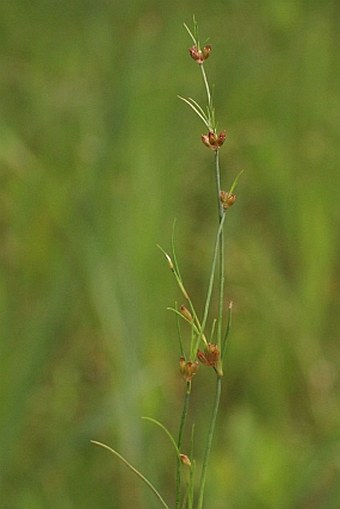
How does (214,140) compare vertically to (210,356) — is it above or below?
above

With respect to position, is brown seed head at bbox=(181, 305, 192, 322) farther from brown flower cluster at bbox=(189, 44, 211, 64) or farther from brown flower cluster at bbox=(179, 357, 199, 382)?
brown flower cluster at bbox=(189, 44, 211, 64)

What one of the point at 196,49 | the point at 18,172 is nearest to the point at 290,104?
the point at 18,172

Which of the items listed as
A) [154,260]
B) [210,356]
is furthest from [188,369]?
[154,260]

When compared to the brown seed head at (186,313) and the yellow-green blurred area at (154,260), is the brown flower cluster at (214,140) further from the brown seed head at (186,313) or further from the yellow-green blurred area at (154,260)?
the yellow-green blurred area at (154,260)

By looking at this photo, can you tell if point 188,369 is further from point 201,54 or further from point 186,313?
point 201,54

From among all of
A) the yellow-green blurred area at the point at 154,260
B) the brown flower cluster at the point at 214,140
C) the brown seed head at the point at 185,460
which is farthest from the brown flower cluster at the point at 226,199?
the yellow-green blurred area at the point at 154,260

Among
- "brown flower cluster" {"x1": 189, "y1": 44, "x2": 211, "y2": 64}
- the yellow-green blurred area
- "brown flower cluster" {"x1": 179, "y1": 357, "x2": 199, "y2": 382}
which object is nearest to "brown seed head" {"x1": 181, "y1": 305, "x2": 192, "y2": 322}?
"brown flower cluster" {"x1": 179, "y1": 357, "x2": 199, "y2": 382}

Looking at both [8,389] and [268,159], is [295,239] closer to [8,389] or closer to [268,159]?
[268,159]

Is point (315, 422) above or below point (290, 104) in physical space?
below
